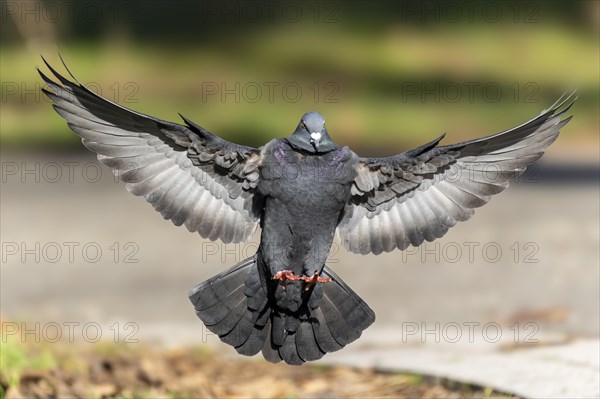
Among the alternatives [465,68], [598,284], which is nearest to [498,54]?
[465,68]

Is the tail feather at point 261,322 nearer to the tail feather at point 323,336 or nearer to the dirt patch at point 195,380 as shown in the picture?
the tail feather at point 323,336

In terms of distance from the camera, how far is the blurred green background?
1555 cm

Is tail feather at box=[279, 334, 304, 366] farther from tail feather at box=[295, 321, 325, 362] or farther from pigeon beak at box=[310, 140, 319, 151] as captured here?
pigeon beak at box=[310, 140, 319, 151]

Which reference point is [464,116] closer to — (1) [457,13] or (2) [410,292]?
(1) [457,13]

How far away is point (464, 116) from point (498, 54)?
2115 millimetres

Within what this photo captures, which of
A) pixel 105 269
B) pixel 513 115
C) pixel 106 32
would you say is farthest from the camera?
pixel 106 32

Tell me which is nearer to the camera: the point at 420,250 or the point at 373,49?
the point at 420,250

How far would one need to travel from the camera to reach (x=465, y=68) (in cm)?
1675

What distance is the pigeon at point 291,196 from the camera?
3.90 meters

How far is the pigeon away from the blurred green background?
10.5 meters

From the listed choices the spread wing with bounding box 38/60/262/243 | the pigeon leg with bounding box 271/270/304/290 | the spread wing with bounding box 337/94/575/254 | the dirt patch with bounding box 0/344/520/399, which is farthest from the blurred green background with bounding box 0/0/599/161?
the pigeon leg with bounding box 271/270/304/290

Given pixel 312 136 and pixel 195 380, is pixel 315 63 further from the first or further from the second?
pixel 312 136

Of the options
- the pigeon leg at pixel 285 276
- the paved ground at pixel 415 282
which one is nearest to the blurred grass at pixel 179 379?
the paved ground at pixel 415 282

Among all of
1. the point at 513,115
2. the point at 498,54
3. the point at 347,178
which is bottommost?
the point at 347,178
